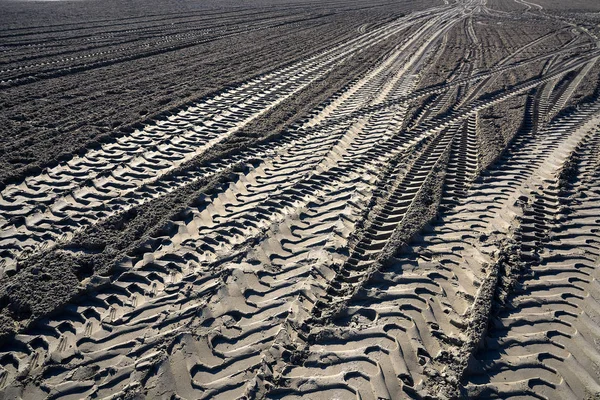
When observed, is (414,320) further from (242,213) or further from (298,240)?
(242,213)

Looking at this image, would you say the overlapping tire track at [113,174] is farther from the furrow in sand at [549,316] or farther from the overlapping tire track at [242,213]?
the furrow in sand at [549,316]

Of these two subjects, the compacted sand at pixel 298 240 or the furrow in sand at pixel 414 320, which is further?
the compacted sand at pixel 298 240

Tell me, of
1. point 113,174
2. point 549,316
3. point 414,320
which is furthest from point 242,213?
point 549,316

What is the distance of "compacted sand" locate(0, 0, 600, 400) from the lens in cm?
326

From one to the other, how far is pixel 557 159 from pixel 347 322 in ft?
17.8

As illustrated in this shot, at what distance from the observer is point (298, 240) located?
479cm

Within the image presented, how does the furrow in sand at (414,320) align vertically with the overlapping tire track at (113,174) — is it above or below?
below

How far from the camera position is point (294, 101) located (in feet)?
30.8

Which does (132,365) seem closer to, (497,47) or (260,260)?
(260,260)

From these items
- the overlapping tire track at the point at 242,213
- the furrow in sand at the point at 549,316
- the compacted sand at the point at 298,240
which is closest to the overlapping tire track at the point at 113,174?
the compacted sand at the point at 298,240

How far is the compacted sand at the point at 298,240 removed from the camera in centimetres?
326

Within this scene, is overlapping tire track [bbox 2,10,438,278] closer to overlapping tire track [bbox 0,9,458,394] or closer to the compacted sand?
the compacted sand

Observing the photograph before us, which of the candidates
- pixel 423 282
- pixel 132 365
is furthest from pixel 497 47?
pixel 132 365

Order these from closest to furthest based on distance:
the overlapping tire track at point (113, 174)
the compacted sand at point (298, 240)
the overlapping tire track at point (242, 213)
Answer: the compacted sand at point (298, 240)
the overlapping tire track at point (242, 213)
the overlapping tire track at point (113, 174)
